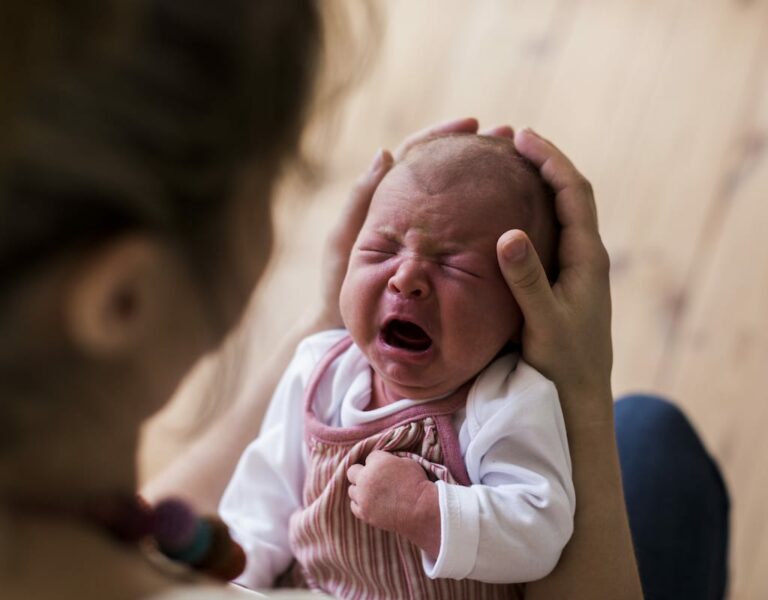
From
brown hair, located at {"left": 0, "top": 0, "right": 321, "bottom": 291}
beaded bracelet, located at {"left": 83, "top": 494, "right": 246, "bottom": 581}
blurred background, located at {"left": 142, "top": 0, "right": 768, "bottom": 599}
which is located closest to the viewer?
brown hair, located at {"left": 0, "top": 0, "right": 321, "bottom": 291}

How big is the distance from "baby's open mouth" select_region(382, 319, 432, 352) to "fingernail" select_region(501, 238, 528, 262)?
0.37ft

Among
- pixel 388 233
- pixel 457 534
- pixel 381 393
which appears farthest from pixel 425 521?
pixel 388 233

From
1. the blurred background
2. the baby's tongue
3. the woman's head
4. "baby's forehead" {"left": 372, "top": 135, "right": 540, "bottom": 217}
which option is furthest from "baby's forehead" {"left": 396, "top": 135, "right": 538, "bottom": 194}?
the blurred background

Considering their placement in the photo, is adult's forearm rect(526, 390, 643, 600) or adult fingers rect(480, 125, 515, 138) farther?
adult fingers rect(480, 125, 515, 138)

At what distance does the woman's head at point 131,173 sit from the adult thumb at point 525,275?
323 millimetres

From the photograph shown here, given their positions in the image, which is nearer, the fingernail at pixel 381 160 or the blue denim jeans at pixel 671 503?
the fingernail at pixel 381 160

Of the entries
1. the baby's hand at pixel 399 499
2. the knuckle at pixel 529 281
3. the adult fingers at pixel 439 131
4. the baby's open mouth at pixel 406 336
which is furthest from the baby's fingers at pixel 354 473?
the adult fingers at pixel 439 131

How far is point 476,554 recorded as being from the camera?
816 mm

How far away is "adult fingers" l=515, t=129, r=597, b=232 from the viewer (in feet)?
3.06

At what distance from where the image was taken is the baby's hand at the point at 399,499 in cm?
82

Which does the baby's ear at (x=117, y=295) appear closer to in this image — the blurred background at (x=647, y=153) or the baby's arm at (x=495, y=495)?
the baby's arm at (x=495, y=495)

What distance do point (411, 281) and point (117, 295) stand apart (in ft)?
1.32

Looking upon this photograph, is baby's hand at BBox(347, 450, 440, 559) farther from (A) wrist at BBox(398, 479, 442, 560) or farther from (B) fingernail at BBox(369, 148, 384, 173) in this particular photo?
(B) fingernail at BBox(369, 148, 384, 173)

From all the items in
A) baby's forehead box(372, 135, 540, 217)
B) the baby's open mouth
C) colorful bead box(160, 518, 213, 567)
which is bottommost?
colorful bead box(160, 518, 213, 567)
